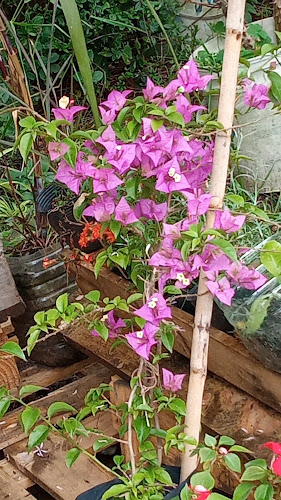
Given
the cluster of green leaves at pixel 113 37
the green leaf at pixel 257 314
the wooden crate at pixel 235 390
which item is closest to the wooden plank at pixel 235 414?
the wooden crate at pixel 235 390

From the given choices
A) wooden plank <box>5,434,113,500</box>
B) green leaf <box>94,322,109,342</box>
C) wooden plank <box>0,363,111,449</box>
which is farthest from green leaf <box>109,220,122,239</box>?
wooden plank <box>0,363,111,449</box>

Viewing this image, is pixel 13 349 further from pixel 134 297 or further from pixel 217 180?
pixel 217 180

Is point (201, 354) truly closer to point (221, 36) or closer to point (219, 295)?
point (219, 295)

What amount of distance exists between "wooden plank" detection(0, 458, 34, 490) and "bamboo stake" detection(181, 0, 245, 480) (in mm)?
497

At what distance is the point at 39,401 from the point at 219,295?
0.83 m

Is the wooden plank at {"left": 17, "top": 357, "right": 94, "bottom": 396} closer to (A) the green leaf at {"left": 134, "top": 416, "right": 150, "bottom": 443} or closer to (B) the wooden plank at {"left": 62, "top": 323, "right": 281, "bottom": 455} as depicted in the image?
(B) the wooden plank at {"left": 62, "top": 323, "right": 281, "bottom": 455}

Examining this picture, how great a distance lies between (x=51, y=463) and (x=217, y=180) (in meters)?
0.72

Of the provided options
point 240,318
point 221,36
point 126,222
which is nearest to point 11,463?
point 240,318

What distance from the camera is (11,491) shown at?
1229mm

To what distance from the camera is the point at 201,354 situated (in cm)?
79

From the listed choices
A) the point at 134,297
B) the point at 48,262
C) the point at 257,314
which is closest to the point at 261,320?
the point at 257,314

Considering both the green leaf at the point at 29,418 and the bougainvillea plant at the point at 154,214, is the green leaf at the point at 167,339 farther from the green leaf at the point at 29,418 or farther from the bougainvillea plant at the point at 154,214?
the green leaf at the point at 29,418

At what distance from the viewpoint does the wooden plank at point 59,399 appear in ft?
4.54

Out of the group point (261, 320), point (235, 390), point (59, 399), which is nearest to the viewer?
point (261, 320)
